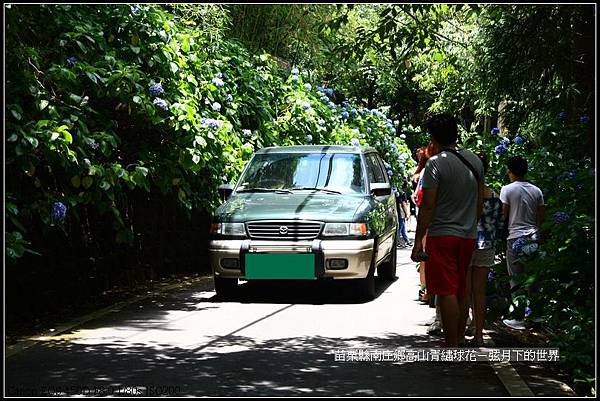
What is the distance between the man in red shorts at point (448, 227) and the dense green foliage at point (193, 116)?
1.65 feet

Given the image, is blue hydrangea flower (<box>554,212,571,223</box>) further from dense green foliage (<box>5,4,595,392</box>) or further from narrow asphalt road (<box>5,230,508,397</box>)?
narrow asphalt road (<box>5,230,508,397</box>)

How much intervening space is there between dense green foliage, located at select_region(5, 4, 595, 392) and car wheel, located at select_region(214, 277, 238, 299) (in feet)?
3.61

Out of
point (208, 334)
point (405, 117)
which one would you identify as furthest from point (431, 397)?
point (405, 117)

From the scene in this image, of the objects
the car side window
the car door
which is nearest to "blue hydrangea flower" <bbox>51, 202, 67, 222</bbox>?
the car door

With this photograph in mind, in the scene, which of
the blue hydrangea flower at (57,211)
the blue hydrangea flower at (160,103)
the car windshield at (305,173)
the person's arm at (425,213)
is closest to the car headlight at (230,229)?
the car windshield at (305,173)

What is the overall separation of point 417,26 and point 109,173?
345cm

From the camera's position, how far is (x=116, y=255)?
41.3 ft

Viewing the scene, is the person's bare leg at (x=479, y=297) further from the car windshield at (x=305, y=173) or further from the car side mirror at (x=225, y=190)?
the car side mirror at (x=225, y=190)

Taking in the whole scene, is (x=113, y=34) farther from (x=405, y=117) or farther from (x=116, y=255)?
(x=405, y=117)

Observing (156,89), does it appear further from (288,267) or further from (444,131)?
(444,131)

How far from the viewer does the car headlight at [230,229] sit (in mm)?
11430

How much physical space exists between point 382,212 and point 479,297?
4222 mm

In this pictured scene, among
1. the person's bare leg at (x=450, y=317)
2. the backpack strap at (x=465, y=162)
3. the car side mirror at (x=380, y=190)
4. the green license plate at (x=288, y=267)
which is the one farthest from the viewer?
the car side mirror at (x=380, y=190)

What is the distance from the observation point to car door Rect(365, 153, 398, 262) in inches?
476
